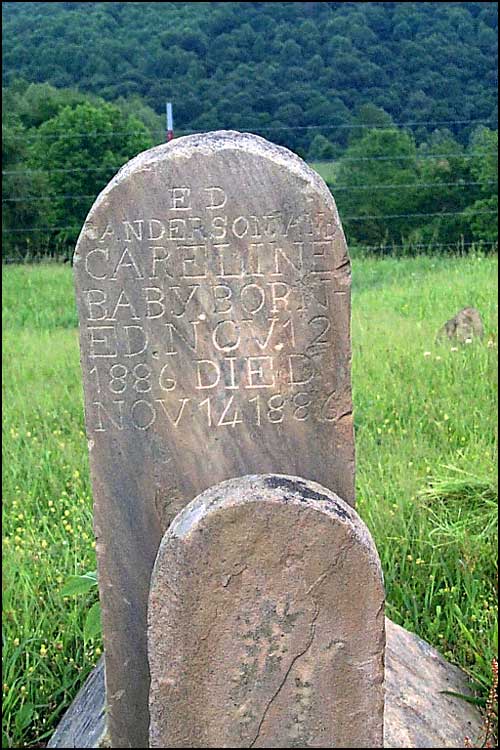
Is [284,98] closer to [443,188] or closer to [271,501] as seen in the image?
[443,188]

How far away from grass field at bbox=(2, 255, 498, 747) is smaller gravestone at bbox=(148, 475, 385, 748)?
1.09m

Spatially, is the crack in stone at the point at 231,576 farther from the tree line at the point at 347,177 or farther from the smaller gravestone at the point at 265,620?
the tree line at the point at 347,177

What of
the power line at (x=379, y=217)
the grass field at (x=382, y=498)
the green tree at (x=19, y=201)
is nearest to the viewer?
the grass field at (x=382, y=498)

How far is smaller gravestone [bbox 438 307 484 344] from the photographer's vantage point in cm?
641

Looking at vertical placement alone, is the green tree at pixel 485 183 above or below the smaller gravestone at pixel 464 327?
above

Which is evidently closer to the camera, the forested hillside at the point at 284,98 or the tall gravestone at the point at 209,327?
the tall gravestone at the point at 209,327

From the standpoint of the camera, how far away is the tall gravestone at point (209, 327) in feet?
7.77

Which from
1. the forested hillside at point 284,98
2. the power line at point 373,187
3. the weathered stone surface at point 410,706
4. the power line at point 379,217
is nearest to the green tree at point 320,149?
the forested hillside at point 284,98

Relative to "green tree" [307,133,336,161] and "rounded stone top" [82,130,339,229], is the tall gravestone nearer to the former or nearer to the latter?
"rounded stone top" [82,130,339,229]

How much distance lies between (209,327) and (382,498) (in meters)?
1.87

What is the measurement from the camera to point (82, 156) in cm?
1259

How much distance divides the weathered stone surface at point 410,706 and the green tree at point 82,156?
928cm

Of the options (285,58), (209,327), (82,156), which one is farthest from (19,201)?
(209,327)

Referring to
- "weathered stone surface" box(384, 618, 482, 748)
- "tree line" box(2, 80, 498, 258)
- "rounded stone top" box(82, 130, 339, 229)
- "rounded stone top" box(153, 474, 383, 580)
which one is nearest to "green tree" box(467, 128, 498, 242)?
"tree line" box(2, 80, 498, 258)
